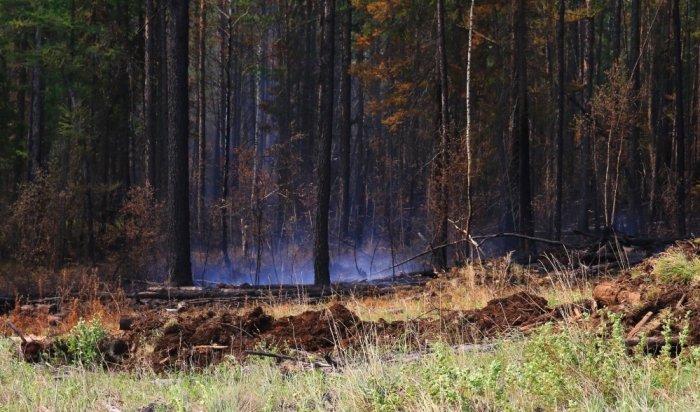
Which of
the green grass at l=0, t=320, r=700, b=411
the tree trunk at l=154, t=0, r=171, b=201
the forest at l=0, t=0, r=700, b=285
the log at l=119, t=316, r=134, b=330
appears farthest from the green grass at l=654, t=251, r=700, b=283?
the tree trunk at l=154, t=0, r=171, b=201

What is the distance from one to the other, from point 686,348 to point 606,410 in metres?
1.81

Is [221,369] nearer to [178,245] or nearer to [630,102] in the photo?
[178,245]

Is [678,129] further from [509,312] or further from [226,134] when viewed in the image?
[509,312]

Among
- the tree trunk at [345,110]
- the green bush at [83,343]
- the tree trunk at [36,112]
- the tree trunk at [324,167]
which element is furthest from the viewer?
the tree trunk at [345,110]

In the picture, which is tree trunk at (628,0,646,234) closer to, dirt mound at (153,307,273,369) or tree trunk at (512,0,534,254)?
tree trunk at (512,0,534,254)

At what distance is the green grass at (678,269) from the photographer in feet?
25.9

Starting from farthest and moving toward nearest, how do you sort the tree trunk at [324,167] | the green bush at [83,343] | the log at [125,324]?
the tree trunk at [324,167] → the log at [125,324] → the green bush at [83,343]

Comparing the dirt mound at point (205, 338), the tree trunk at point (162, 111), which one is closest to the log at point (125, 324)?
the dirt mound at point (205, 338)

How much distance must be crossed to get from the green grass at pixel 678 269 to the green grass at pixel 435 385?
279 cm

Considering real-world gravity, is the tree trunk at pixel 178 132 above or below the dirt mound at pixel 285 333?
above

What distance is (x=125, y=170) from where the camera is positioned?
26.1 m

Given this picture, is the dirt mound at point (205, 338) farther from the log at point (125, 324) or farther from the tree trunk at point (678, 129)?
the tree trunk at point (678, 129)

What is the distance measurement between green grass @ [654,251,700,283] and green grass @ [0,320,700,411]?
279cm

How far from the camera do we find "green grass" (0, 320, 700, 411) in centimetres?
435
